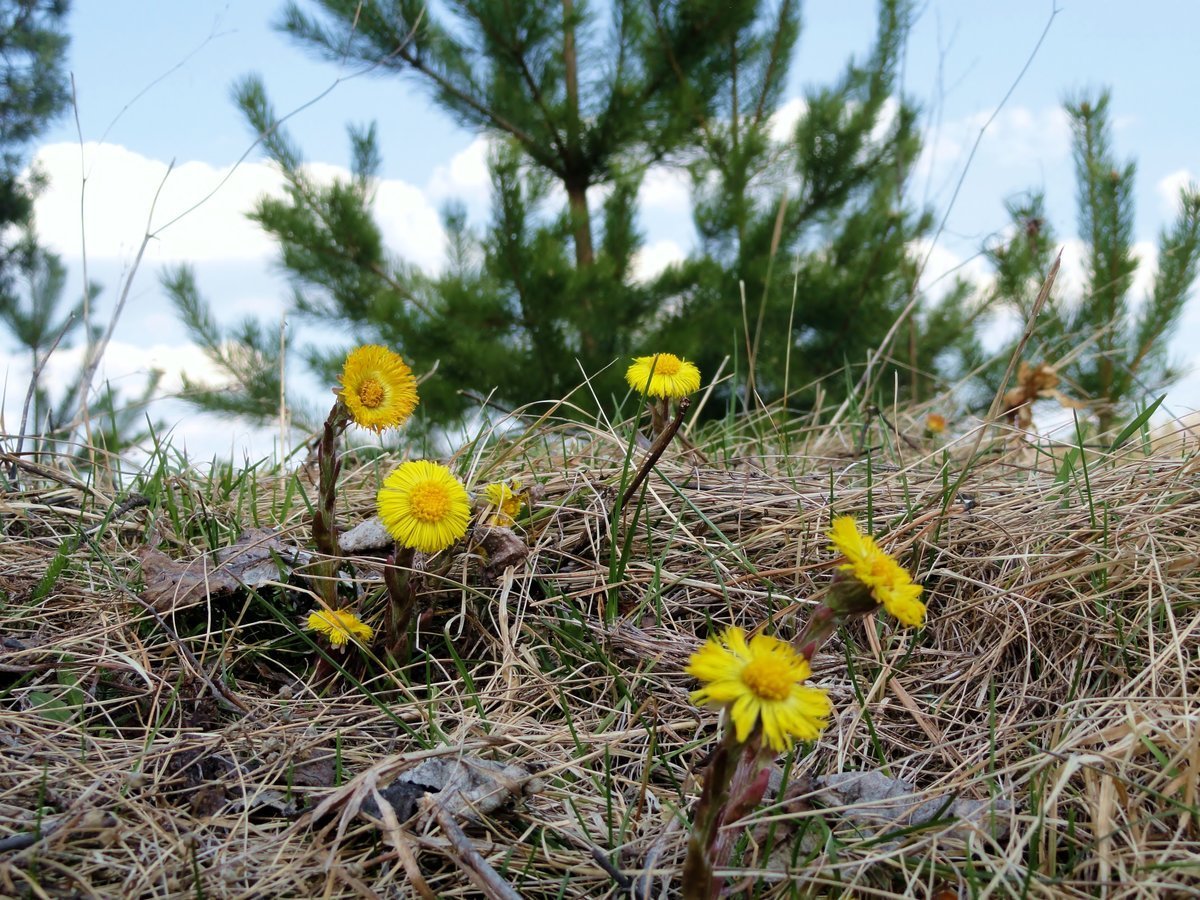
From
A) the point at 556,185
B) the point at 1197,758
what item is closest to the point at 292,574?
the point at 1197,758

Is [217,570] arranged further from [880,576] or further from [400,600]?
[880,576]

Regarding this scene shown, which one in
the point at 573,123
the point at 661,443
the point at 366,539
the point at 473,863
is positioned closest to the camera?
the point at 473,863

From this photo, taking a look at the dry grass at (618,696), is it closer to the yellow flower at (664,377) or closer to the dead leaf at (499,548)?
the dead leaf at (499,548)

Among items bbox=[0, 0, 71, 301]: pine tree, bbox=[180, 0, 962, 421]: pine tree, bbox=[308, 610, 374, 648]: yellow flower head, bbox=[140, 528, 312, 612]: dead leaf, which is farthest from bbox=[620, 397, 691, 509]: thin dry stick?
bbox=[0, 0, 71, 301]: pine tree

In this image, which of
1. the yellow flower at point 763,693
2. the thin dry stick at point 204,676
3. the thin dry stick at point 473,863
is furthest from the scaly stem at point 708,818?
the thin dry stick at point 204,676

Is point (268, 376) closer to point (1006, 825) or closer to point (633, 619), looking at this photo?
point (633, 619)

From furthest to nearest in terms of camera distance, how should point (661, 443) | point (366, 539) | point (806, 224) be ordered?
1. point (806, 224)
2. point (366, 539)
3. point (661, 443)

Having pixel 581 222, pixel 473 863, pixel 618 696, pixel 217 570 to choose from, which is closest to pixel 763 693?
pixel 473 863

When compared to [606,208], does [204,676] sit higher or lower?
lower
